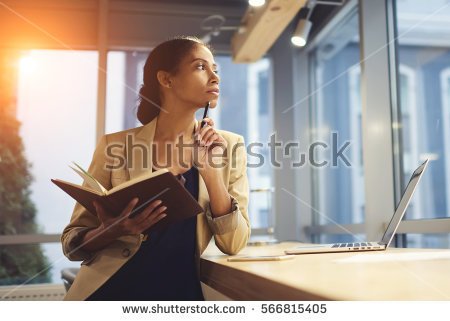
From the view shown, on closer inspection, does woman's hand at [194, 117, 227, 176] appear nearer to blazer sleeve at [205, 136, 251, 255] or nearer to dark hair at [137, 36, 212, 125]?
blazer sleeve at [205, 136, 251, 255]

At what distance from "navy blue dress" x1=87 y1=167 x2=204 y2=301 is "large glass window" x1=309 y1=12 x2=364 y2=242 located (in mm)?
1731

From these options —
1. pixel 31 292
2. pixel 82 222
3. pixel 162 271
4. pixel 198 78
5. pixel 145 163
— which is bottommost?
pixel 31 292

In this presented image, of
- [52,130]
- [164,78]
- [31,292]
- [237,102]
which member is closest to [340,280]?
[164,78]

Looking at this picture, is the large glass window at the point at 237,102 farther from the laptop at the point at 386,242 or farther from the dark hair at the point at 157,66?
the laptop at the point at 386,242

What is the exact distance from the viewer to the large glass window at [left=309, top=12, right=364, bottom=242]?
2.94 m

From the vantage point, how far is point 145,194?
3.29 ft

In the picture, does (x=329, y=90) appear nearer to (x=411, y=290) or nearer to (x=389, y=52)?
(x=389, y=52)

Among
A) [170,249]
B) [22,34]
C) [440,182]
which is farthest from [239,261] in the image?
[22,34]

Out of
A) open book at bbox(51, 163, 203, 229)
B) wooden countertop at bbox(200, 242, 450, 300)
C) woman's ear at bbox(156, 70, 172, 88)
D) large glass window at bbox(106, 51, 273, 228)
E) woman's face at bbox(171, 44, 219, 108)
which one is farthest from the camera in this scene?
large glass window at bbox(106, 51, 273, 228)

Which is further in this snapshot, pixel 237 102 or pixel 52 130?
pixel 237 102

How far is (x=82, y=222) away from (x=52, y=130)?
200 centimetres

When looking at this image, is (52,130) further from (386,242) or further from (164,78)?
(386,242)

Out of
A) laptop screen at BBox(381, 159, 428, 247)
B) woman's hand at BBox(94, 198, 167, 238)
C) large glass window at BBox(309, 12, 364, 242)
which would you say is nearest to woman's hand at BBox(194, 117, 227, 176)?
woman's hand at BBox(94, 198, 167, 238)
